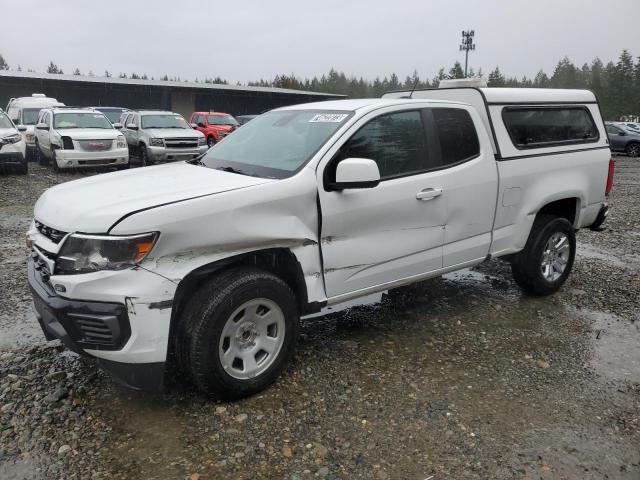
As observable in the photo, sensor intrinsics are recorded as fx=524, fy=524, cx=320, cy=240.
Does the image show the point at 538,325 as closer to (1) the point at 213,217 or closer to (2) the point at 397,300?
(2) the point at 397,300

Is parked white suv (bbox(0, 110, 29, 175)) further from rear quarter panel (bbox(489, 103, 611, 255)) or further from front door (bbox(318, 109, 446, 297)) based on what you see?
rear quarter panel (bbox(489, 103, 611, 255))

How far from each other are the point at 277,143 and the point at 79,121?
12.6 m

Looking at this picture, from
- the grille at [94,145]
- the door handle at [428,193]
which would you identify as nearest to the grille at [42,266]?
the door handle at [428,193]

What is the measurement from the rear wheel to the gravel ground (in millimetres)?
21958

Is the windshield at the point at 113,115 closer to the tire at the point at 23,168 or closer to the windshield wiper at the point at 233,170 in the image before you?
the tire at the point at 23,168

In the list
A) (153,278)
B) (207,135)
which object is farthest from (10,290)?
(207,135)

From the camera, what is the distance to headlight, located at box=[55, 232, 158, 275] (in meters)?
2.74

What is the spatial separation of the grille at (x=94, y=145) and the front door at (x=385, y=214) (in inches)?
444

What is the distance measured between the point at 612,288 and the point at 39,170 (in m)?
14.6

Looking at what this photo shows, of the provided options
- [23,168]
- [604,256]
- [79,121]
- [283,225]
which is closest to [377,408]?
[283,225]

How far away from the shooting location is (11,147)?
40.9 feet

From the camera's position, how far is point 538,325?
457 cm

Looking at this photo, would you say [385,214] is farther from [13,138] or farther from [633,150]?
[633,150]

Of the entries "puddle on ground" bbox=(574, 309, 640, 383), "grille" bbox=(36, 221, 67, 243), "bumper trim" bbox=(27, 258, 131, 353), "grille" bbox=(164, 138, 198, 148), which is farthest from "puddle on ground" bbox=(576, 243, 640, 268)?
"grille" bbox=(164, 138, 198, 148)
